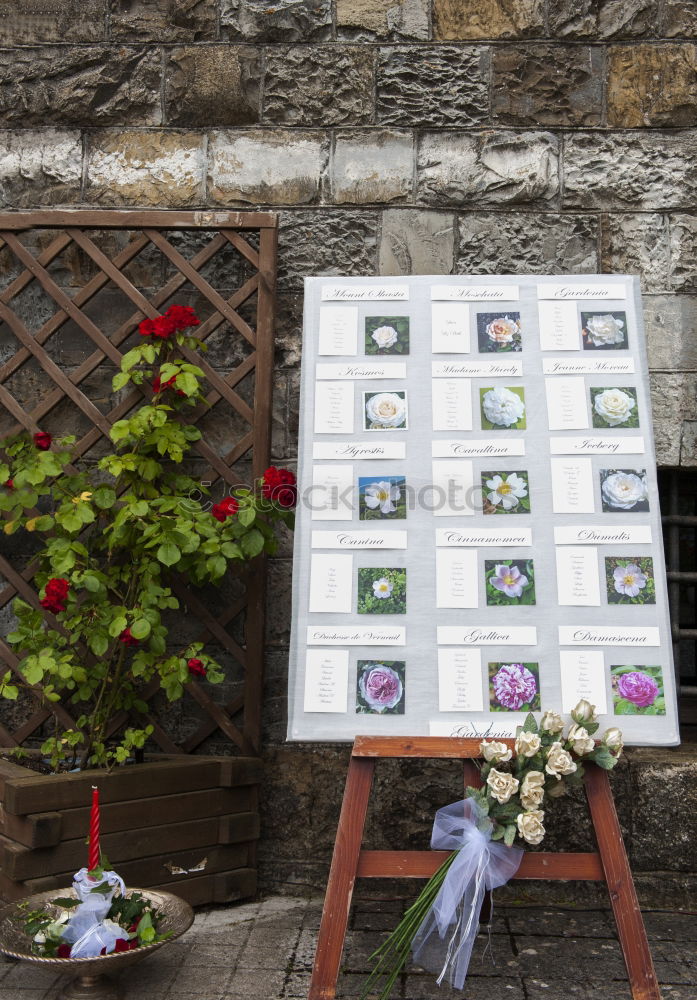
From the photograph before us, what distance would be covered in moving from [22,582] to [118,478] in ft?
1.55

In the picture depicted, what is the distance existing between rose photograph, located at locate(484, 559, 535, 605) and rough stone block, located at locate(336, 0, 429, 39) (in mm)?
1952

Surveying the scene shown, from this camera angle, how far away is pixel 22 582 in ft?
9.37

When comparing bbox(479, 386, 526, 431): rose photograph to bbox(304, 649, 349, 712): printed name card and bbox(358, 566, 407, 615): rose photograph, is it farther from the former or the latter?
bbox(304, 649, 349, 712): printed name card

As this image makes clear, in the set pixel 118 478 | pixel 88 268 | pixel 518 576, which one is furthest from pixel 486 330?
pixel 88 268

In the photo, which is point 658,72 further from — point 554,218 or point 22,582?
point 22,582

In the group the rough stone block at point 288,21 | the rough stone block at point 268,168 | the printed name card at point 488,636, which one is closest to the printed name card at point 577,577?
the printed name card at point 488,636

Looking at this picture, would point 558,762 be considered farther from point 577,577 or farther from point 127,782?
point 127,782

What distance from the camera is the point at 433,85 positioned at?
303 centimetres

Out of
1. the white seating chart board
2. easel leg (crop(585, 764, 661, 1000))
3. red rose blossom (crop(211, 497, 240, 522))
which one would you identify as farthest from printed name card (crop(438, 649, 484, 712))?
red rose blossom (crop(211, 497, 240, 522))

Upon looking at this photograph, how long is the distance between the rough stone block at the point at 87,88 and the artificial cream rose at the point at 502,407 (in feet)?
5.43

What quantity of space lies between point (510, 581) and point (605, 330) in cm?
72

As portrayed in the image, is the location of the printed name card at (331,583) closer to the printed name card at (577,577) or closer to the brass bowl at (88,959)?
the printed name card at (577,577)

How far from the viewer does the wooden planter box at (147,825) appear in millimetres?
2332

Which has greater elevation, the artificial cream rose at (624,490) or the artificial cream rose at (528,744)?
the artificial cream rose at (624,490)
